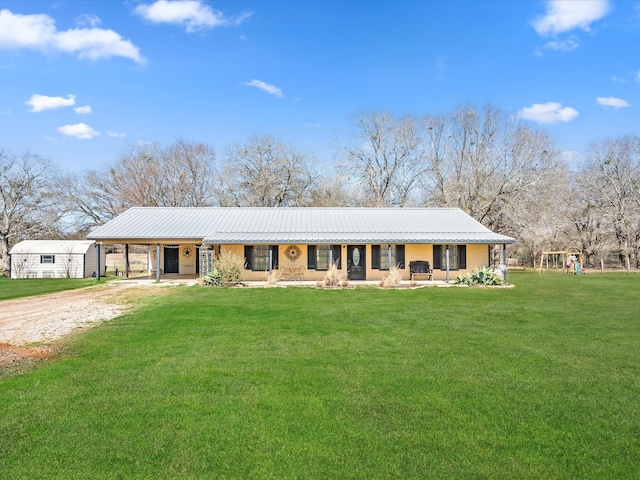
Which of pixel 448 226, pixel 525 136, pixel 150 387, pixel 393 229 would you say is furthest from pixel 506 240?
pixel 150 387

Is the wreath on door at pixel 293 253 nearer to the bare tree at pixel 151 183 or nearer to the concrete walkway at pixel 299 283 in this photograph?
the concrete walkway at pixel 299 283

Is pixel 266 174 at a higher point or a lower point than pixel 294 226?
higher

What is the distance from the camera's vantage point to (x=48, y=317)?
9.83 m

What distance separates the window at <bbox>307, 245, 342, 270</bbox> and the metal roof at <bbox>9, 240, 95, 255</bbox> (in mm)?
13488

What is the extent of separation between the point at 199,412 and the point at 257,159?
3319 centimetres

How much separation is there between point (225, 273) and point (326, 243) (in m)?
4.55

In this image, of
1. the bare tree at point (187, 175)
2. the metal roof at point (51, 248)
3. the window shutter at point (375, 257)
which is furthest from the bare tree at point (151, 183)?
the window shutter at point (375, 257)

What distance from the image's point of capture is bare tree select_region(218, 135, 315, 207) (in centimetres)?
3588

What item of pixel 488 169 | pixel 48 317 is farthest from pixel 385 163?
pixel 48 317

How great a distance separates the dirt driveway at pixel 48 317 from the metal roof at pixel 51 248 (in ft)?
34.9

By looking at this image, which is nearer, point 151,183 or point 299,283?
point 299,283

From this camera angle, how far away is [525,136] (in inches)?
1185

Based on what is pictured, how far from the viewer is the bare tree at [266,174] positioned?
118 ft

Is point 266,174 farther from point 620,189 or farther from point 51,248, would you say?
point 620,189
